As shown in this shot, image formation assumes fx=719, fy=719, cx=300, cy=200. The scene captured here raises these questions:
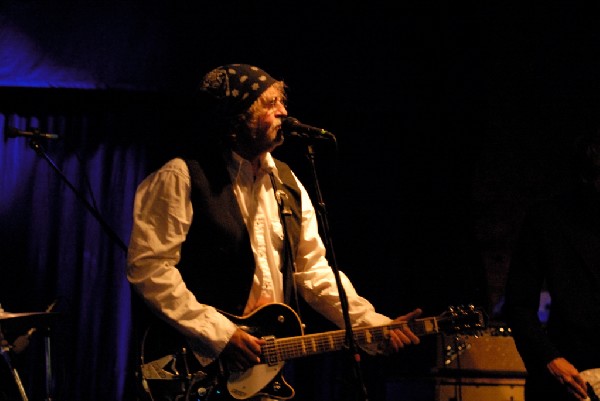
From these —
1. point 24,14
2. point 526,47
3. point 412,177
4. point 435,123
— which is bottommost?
point 412,177

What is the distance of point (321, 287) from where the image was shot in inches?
126

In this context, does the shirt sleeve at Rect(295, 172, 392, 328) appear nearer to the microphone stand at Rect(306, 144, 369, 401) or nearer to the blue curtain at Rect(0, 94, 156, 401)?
the microphone stand at Rect(306, 144, 369, 401)

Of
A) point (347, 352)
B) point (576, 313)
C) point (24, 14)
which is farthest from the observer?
point (24, 14)

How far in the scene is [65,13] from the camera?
539 centimetres

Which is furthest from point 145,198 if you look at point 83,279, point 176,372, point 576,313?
point 83,279

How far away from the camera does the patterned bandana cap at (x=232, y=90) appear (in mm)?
3070

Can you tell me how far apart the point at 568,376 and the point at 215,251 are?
5.01 feet

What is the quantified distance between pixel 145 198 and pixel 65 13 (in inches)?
124

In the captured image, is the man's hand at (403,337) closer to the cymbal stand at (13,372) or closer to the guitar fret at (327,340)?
the guitar fret at (327,340)

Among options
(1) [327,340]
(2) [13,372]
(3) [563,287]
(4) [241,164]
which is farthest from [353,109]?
(2) [13,372]

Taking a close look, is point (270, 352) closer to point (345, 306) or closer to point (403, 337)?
point (345, 306)

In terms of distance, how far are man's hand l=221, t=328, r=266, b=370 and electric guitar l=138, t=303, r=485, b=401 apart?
37 mm

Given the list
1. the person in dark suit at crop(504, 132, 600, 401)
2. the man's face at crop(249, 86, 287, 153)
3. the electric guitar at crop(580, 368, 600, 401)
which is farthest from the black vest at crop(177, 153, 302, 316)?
the electric guitar at crop(580, 368, 600, 401)

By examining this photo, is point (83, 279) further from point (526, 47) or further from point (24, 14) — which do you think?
point (526, 47)
